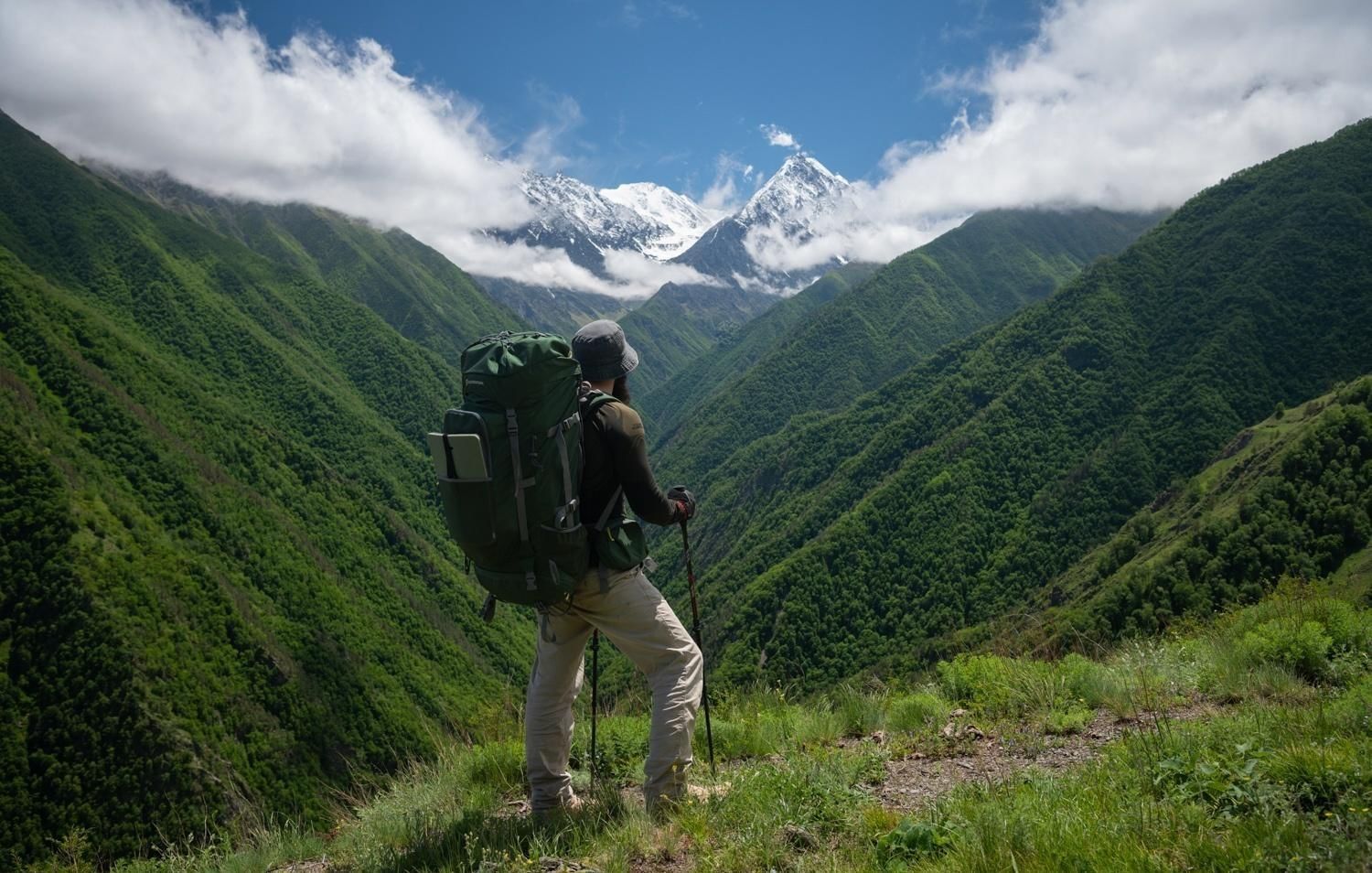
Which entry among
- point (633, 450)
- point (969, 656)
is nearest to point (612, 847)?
point (633, 450)

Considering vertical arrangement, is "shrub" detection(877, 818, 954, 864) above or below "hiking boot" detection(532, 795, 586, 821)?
above

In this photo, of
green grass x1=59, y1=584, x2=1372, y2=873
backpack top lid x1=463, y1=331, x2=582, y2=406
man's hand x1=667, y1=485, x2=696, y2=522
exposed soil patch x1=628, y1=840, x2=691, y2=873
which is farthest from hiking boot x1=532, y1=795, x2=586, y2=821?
backpack top lid x1=463, y1=331, x2=582, y2=406

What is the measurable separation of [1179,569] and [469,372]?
265 ft

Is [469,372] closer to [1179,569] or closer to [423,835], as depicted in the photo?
[423,835]

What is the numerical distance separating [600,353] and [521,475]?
1144mm

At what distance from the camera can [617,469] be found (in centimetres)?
489

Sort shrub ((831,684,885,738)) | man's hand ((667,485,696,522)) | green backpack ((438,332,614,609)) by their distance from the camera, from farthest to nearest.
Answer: shrub ((831,684,885,738))
man's hand ((667,485,696,522))
green backpack ((438,332,614,609))

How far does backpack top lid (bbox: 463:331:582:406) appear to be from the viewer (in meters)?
4.46

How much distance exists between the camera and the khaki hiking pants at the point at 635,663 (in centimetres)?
485

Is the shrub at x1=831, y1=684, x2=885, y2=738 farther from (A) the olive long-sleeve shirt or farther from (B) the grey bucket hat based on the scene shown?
(B) the grey bucket hat

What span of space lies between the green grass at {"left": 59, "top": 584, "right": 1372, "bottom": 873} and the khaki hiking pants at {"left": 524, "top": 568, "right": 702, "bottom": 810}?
29 centimetres

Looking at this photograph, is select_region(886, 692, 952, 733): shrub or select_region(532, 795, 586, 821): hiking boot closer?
select_region(532, 795, 586, 821): hiking boot

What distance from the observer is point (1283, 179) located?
187125mm

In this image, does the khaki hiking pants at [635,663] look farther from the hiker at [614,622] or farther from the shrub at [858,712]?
the shrub at [858,712]
